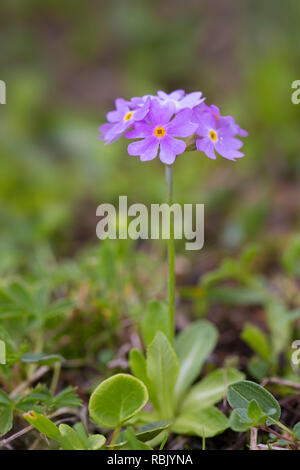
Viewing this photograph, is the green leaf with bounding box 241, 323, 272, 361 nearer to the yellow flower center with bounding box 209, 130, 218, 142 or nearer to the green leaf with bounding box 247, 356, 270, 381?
the green leaf with bounding box 247, 356, 270, 381

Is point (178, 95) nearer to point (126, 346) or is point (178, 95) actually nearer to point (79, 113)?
point (126, 346)

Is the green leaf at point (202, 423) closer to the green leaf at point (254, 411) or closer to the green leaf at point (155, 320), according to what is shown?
the green leaf at point (254, 411)

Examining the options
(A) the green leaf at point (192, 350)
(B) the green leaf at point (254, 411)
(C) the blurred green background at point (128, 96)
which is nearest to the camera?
(B) the green leaf at point (254, 411)

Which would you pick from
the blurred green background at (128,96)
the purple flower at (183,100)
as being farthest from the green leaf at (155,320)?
the blurred green background at (128,96)

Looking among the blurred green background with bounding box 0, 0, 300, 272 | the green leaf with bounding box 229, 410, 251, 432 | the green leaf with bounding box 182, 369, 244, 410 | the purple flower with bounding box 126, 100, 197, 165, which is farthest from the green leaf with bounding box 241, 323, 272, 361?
the blurred green background with bounding box 0, 0, 300, 272

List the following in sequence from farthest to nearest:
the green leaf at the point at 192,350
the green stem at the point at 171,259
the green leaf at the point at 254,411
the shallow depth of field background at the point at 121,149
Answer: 1. the shallow depth of field background at the point at 121,149
2. the green leaf at the point at 192,350
3. the green stem at the point at 171,259
4. the green leaf at the point at 254,411
